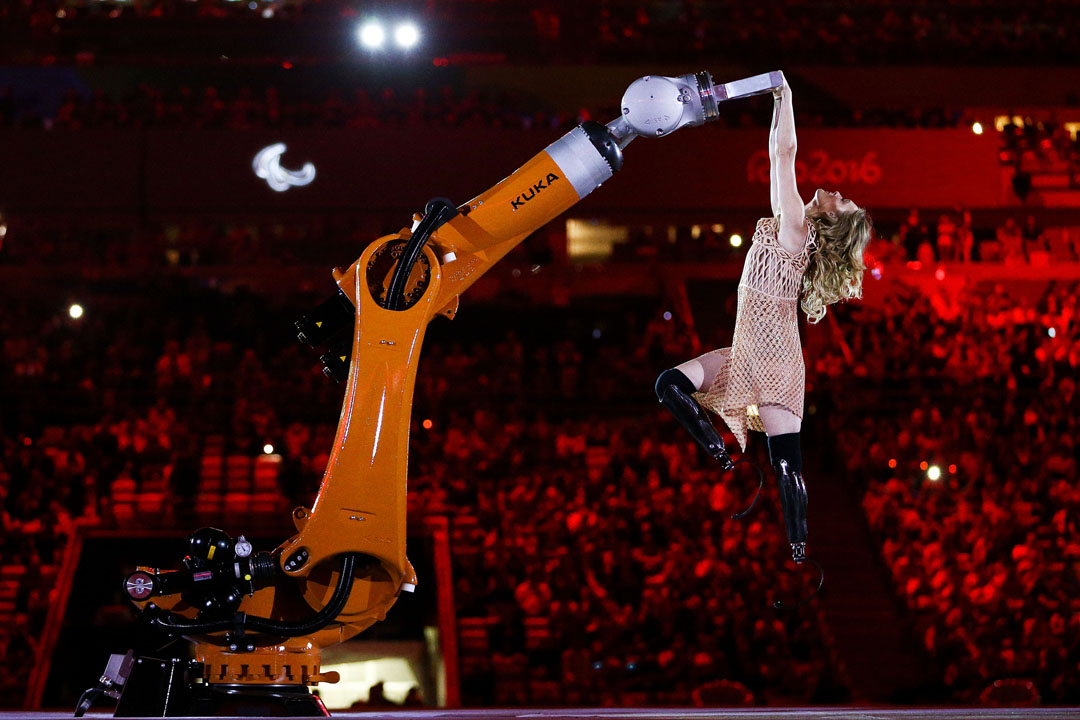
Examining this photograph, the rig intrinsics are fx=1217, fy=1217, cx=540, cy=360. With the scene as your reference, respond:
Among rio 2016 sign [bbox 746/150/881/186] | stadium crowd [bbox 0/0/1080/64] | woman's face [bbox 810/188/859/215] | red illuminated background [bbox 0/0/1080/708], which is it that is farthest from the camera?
stadium crowd [bbox 0/0/1080/64]

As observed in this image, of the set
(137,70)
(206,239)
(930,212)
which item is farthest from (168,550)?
(930,212)

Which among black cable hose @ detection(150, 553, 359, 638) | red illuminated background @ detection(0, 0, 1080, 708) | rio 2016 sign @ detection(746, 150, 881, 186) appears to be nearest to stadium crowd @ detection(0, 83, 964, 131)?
red illuminated background @ detection(0, 0, 1080, 708)

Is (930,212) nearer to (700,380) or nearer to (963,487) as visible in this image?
(963,487)

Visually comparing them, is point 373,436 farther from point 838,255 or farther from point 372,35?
point 372,35

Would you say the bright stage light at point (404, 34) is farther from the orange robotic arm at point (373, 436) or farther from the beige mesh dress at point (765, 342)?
the orange robotic arm at point (373, 436)

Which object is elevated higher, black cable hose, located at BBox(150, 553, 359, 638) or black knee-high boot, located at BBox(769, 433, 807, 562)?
black knee-high boot, located at BBox(769, 433, 807, 562)

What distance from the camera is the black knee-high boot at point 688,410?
4121 mm

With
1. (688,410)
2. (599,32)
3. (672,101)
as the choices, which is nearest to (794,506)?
(688,410)

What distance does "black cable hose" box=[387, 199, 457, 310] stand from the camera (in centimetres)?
389

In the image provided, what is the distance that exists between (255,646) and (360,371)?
968mm

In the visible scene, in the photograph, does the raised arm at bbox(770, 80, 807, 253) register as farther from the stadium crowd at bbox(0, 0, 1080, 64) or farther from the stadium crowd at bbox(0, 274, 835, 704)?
the stadium crowd at bbox(0, 0, 1080, 64)

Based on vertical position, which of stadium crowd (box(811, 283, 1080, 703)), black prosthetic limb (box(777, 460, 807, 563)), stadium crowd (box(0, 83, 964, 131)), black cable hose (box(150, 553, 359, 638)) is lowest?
→ black cable hose (box(150, 553, 359, 638))

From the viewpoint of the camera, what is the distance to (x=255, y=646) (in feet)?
13.1

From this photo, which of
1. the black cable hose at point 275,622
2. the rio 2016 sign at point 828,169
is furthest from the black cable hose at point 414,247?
the rio 2016 sign at point 828,169
